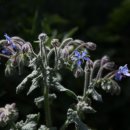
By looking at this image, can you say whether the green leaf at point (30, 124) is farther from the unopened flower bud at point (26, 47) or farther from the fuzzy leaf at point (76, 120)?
the unopened flower bud at point (26, 47)

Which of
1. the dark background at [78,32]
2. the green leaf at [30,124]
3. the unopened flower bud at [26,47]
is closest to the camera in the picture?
the unopened flower bud at [26,47]

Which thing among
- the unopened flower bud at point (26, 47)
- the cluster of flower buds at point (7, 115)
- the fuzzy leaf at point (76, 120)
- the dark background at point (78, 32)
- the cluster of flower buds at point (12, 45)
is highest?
the dark background at point (78, 32)

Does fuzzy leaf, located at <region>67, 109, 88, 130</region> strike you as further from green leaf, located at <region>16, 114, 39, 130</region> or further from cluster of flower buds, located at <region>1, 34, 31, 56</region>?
cluster of flower buds, located at <region>1, 34, 31, 56</region>

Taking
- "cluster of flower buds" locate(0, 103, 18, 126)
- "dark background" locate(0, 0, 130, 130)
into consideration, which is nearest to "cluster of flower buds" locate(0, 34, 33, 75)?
"cluster of flower buds" locate(0, 103, 18, 126)

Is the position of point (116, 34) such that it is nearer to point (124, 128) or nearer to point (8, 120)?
point (124, 128)

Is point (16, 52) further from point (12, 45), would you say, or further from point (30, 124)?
point (30, 124)

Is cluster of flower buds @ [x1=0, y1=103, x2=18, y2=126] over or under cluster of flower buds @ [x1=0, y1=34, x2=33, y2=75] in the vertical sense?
under

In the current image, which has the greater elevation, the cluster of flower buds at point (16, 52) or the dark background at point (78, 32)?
the dark background at point (78, 32)

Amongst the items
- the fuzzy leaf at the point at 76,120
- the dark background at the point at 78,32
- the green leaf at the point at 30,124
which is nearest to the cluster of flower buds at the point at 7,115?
the green leaf at the point at 30,124

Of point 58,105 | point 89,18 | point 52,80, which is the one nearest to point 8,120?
point 52,80
